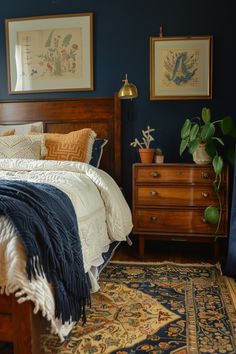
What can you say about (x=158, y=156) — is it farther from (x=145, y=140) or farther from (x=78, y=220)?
(x=78, y=220)

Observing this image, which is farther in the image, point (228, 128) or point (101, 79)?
point (101, 79)

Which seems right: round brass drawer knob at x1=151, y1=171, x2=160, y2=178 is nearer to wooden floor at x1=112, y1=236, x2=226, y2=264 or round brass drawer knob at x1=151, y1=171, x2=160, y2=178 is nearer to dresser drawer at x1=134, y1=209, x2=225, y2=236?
dresser drawer at x1=134, y1=209, x2=225, y2=236

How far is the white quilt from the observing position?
133 centimetres

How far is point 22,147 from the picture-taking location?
296 cm

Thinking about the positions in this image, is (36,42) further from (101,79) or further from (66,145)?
(66,145)

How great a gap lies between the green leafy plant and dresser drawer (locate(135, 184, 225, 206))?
467 mm

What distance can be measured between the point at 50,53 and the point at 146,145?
1343mm

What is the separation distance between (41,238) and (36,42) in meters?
2.70

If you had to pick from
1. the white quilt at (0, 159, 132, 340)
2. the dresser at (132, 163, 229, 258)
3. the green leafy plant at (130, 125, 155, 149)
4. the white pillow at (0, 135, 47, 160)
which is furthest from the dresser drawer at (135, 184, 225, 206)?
the white pillow at (0, 135, 47, 160)

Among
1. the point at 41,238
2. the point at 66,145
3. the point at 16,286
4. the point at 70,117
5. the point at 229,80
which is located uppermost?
the point at 229,80

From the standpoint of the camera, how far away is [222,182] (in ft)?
9.41

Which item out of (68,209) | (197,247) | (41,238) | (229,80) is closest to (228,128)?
(229,80)

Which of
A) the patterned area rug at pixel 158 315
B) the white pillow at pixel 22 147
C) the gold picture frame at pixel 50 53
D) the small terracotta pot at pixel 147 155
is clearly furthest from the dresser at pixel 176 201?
the gold picture frame at pixel 50 53

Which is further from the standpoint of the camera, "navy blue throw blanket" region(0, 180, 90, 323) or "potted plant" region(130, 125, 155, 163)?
"potted plant" region(130, 125, 155, 163)
